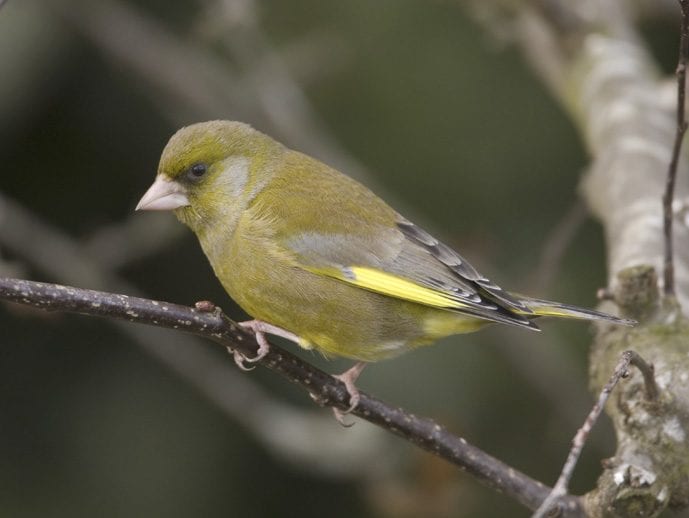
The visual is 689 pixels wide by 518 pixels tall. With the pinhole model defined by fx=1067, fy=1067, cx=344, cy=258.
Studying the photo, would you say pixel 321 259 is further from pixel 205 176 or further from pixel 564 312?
pixel 564 312

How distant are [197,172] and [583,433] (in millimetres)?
2223

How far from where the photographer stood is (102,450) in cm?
497

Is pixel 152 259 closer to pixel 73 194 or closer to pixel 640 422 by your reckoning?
pixel 73 194

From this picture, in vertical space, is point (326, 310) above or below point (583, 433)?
above

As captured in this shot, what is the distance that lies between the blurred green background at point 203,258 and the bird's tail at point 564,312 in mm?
847

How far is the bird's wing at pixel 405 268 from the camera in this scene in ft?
11.8

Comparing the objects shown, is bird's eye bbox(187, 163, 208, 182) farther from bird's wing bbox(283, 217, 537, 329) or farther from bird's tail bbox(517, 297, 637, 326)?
bird's tail bbox(517, 297, 637, 326)

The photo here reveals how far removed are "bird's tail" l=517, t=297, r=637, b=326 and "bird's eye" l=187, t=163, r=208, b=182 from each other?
1.27m

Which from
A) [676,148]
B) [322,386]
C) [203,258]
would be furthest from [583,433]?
[203,258]

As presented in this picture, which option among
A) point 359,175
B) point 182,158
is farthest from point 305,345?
point 359,175

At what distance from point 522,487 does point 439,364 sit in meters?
2.34

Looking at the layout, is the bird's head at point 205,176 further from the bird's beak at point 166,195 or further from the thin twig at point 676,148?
the thin twig at point 676,148

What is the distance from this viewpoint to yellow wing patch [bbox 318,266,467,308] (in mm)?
3615

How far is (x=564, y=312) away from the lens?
11.3 feet
